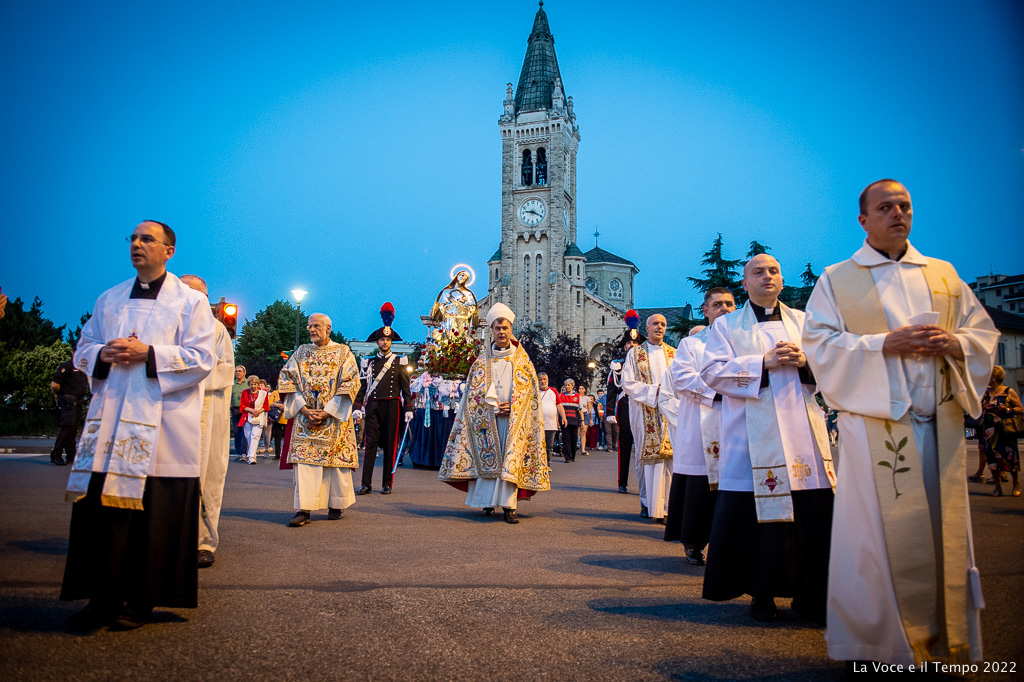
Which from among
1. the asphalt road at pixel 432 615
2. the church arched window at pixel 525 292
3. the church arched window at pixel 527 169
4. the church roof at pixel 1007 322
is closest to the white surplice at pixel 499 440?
the asphalt road at pixel 432 615

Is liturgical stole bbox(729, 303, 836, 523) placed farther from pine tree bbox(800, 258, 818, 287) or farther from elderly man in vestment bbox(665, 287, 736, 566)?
pine tree bbox(800, 258, 818, 287)

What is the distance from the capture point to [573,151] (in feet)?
268

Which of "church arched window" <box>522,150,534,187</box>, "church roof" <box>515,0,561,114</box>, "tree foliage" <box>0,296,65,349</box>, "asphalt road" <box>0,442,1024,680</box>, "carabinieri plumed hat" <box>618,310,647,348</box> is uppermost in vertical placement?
"church roof" <box>515,0,561,114</box>

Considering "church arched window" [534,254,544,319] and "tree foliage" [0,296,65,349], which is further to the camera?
"church arched window" [534,254,544,319]

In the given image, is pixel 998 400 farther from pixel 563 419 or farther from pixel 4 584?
pixel 4 584

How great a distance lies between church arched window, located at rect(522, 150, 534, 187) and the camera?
78.6 meters

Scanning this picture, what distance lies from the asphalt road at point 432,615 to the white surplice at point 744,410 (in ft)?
2.61

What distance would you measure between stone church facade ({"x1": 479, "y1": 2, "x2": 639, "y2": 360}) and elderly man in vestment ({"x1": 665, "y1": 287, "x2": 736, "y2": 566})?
6669 cm

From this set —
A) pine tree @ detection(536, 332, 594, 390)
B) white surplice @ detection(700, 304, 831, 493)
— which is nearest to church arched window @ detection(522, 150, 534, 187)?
pine tree @ detection(536, 332, 594, 390)

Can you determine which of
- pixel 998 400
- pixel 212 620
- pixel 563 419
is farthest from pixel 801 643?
pixel 563 419

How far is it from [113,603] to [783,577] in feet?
11.5

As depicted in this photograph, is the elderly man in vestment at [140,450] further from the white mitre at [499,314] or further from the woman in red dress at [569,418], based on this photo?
the woman in red dress at [569,418]

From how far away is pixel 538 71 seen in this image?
262 feet

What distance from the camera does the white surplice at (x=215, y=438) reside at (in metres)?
5.35
